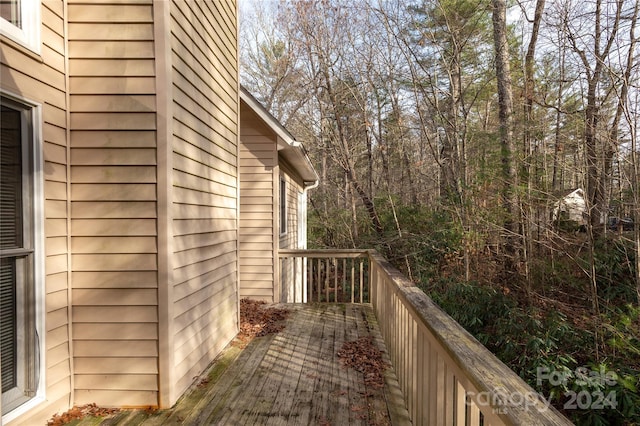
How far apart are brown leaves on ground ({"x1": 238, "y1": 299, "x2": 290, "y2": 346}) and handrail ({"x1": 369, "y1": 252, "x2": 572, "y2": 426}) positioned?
1.82 meters

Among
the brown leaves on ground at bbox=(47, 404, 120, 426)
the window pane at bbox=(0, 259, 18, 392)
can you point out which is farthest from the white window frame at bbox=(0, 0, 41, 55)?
the brown leaves on ground at bbox=(47, 404, 120, 426)

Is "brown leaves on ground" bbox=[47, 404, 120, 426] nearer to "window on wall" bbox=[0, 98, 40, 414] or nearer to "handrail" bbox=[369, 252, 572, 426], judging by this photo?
"window on wall" bbox=[0, 98, 40, 414]

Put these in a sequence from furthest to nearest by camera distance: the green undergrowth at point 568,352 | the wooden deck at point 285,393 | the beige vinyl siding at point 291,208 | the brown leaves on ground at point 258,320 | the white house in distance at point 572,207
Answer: the beige vinyl siding at point 291,208, the white house in distance at point 572,207, the brown leaves on ground at point 258,320, the green undergrowth at point 568,352, the wooden deck at point 285,393

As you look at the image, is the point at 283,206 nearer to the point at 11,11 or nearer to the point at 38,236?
the point at 38,236

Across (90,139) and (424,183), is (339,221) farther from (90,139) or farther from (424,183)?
(90,139)

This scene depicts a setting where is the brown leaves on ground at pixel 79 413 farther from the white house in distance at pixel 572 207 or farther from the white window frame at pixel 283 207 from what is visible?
the white house in distance at pixel 572 207

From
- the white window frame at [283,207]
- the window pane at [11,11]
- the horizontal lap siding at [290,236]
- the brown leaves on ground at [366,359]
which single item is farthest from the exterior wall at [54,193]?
the white window frame at [283,207]

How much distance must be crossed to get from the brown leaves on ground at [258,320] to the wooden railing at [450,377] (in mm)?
1755

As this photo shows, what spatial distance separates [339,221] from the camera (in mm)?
11805

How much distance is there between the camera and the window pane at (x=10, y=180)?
1906 mm

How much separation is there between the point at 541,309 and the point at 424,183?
274 inches

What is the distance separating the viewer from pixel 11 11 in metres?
1.94

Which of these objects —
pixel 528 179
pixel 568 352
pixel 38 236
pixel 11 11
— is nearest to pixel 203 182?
pixel 38 236

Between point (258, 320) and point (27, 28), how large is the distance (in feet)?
12.3
